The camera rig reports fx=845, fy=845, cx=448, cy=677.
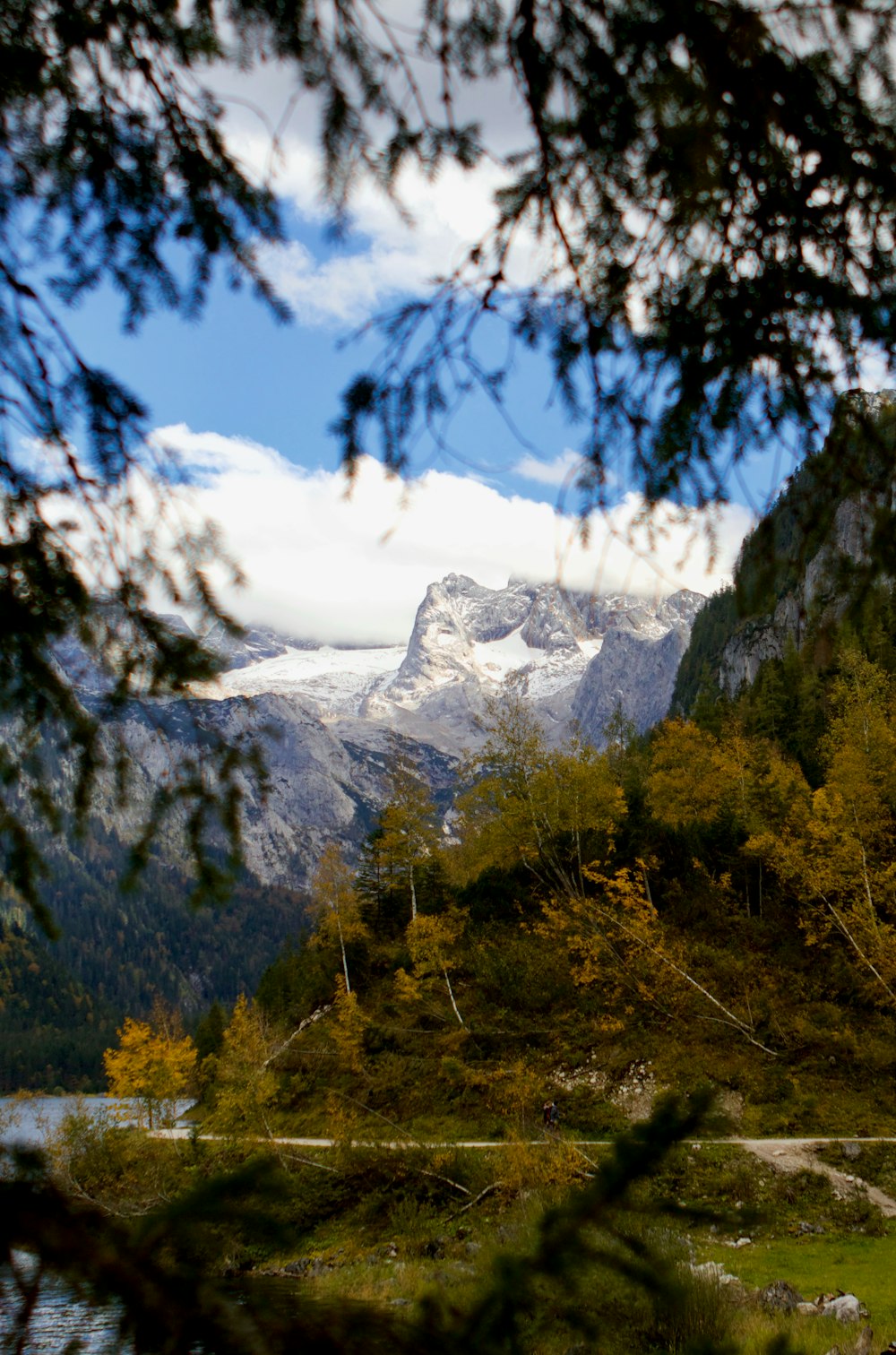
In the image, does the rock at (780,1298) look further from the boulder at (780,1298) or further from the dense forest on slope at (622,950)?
the dense forest on slope at (622,950)

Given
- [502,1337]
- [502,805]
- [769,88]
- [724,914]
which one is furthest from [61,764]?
[724,914]

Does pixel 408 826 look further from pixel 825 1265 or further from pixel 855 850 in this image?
pixel 825 1265

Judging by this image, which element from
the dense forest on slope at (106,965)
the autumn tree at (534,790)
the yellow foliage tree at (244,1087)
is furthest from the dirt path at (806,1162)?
the dense forest on slope at (106,965)

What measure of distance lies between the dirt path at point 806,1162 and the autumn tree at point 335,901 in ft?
52.0

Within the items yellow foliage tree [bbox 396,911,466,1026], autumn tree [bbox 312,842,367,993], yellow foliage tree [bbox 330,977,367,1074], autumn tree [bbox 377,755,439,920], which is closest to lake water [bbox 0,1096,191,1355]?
yellow foliage tree [bbox 396,911,466,1026]

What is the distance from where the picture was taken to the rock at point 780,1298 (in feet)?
31.2

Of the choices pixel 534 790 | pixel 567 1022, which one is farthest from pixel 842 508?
pixel 567 1022

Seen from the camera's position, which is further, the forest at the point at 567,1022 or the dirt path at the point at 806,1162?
the forest at the point at 567,1022

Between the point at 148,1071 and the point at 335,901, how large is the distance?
26.5 ft

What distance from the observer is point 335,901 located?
3105 centimetres

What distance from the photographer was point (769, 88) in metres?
2.25

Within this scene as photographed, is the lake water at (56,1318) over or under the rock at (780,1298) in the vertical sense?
over

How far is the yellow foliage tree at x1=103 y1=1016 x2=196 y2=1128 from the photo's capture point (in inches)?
1059

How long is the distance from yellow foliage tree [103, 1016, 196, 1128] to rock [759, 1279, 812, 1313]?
2125 centimetres
